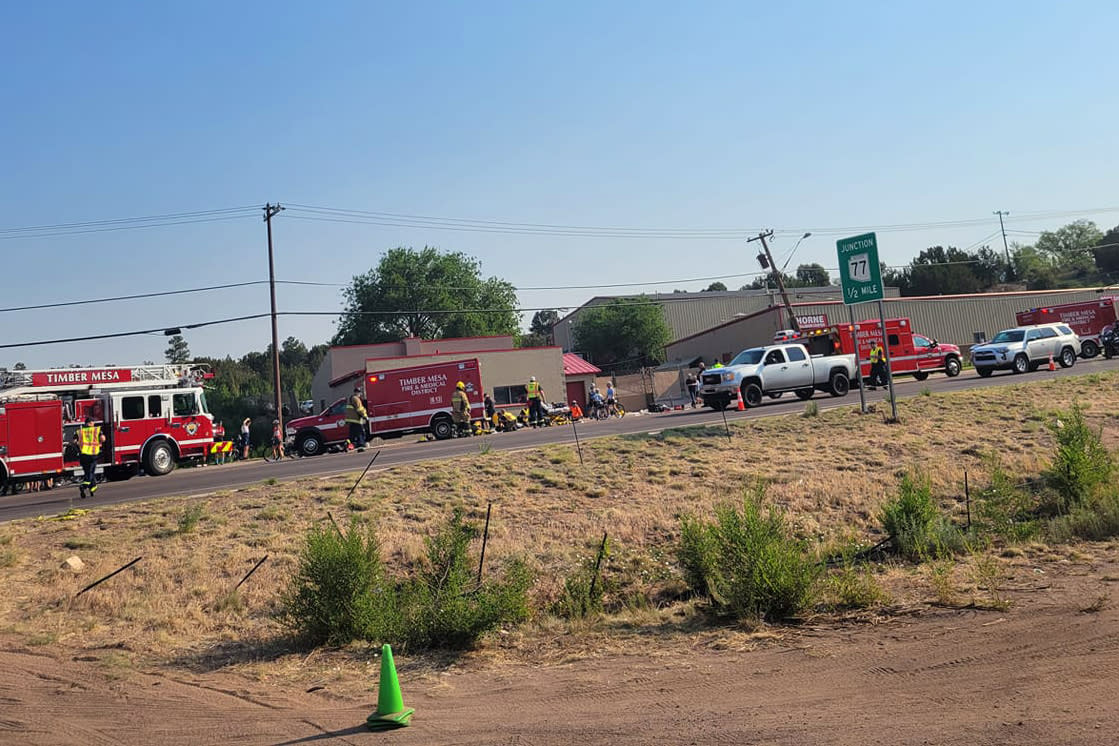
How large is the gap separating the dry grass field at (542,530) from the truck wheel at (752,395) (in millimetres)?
6364

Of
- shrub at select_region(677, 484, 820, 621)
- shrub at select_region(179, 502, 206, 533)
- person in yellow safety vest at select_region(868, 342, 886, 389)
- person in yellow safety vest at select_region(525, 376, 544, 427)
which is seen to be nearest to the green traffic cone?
shrub at select_region(677, 484, 820, 621)

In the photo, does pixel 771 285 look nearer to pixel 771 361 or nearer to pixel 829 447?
pixel 771 361

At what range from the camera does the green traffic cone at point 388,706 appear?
619 cm

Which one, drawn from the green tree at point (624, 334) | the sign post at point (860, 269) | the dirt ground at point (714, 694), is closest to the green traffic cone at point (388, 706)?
the dirt ground at point (714, 694)

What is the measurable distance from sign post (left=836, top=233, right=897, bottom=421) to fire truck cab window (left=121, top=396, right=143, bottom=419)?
21.2 meters

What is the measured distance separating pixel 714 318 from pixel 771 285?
14988 millimetres

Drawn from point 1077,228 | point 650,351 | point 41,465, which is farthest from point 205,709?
point 1077,228

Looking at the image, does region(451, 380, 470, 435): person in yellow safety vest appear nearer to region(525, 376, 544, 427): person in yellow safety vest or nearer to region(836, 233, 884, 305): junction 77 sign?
region(525, 376, 544, 427): person in yellow safety vest

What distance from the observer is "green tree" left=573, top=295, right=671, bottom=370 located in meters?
78.1

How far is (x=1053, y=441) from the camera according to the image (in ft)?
64.0

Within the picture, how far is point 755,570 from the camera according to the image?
28.6ft

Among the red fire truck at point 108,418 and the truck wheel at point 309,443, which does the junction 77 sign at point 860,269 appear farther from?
the red fire truck at point 108,418

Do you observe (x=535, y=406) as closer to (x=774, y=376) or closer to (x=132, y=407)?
(x=774, y=376)

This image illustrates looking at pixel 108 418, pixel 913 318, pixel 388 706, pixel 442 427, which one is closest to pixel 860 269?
pixel 388 706
